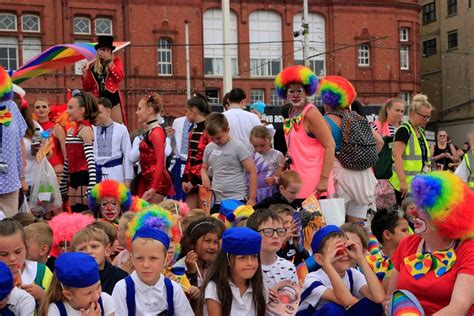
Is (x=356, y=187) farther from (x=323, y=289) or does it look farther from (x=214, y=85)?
(x=214, y=85)

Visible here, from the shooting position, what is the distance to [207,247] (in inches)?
242

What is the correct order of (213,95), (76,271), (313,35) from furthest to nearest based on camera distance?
(313,35) < (213,95) < (76,271)

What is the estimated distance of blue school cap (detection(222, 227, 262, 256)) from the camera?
504 centimetres

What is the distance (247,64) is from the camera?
47.1 metres

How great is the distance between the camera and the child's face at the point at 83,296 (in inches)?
178

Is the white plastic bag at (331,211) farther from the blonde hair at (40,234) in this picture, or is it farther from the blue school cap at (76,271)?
the blue school cap at (76,271)

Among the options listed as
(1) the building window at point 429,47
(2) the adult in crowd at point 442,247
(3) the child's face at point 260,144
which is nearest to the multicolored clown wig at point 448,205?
(2) the adult in crowd at point 442,247

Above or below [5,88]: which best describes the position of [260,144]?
below

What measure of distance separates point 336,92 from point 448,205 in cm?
346

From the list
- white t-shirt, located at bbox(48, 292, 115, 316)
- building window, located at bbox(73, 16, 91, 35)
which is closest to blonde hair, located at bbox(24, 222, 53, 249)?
white t-shirt, located at bbox(48, 292, 115, 316)

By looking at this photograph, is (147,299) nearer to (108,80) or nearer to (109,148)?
(109,148)

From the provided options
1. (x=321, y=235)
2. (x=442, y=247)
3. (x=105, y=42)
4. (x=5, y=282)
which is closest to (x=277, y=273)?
(x=321, y=235)

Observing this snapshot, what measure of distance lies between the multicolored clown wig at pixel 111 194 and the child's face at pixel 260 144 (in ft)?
5.13

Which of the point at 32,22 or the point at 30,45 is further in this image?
the point at 32,22
